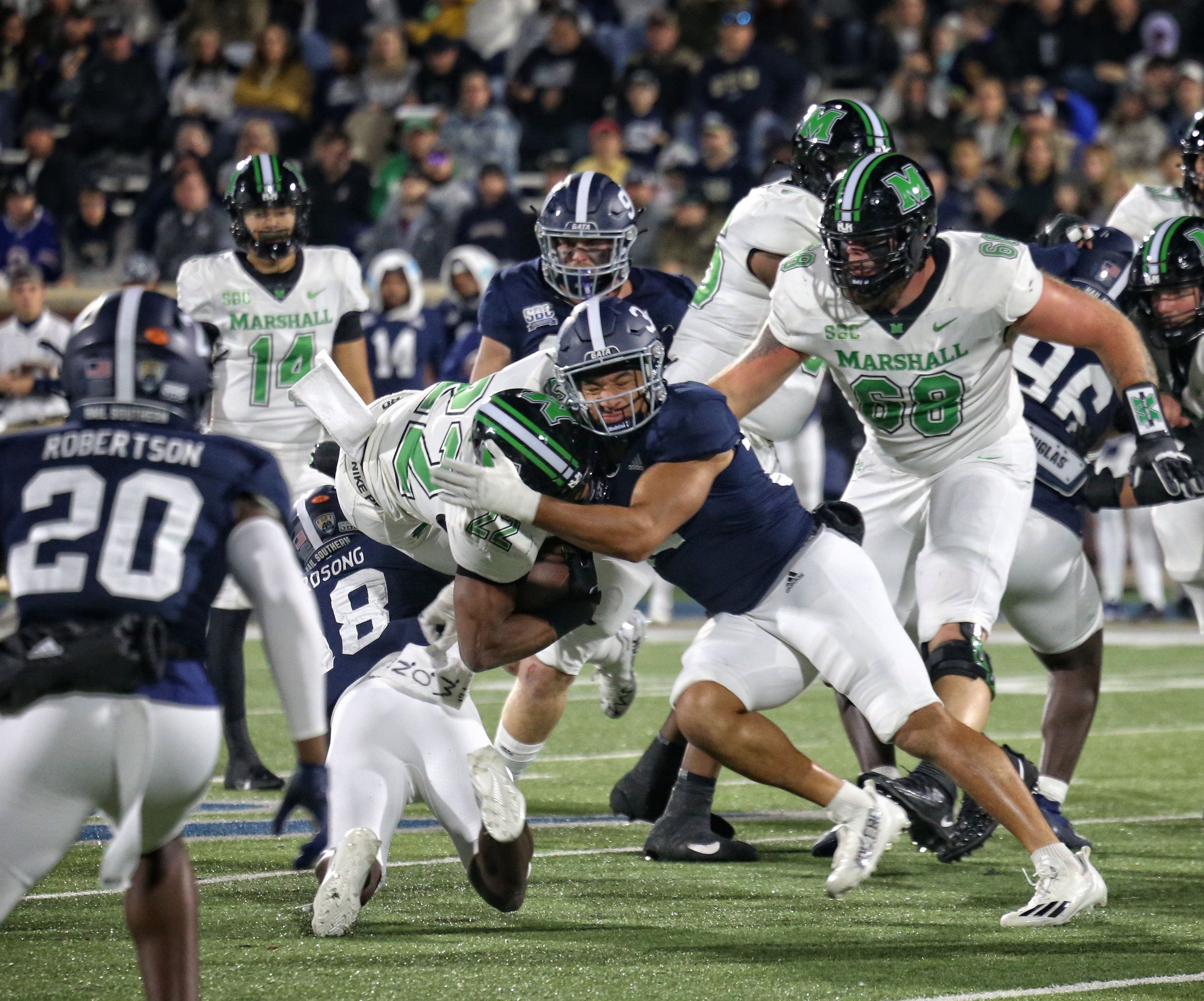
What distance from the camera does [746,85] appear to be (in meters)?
13.4

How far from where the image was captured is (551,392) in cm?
447

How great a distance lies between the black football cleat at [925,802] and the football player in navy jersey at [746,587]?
2.5 inches

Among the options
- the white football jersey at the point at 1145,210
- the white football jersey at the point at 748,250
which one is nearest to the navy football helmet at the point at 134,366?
the white football jersey at the point at 748,250

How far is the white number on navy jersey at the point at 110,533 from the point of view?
9.77ft

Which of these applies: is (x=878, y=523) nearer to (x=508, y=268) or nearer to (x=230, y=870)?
(x=508, y=268)

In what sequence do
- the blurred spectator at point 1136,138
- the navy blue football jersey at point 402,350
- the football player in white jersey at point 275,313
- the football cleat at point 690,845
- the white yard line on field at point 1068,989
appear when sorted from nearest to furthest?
1. the white yard line on field at point 1068,989
2. the football cleat at point 690,845
3. the football player in white jersey at point 275,313
4. the navy blue football jersey at point 402,350
5. the blurred spectator at point 1136,138

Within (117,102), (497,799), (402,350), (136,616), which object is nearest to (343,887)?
(497,799)

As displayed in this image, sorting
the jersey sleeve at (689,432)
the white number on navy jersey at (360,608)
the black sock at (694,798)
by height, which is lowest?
the black sock at (694,798)

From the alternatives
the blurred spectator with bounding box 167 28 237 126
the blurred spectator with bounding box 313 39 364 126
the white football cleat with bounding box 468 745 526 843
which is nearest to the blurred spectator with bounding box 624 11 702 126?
the blurred spectator with bounding box 313 39 364 126

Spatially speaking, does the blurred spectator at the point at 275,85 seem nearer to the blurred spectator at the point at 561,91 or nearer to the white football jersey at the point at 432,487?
the blurred spectator at the point at 561,91

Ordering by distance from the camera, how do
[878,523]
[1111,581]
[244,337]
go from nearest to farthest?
1. [878,523]
2. [244,337]
3. [1111,581]

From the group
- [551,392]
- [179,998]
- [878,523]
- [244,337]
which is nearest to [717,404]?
[551,392]

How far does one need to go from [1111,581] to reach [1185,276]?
249 inches

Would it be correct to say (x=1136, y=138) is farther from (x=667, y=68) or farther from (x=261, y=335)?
(x=261, y=335)
